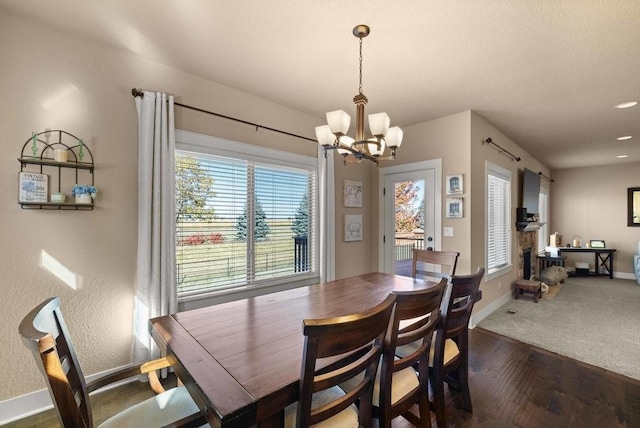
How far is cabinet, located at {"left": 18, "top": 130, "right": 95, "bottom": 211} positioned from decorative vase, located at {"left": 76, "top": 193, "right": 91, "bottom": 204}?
0.02 metres

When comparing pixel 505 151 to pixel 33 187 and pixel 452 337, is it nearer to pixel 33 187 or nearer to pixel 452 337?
pixel 452 337

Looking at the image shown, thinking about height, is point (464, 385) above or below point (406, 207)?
below

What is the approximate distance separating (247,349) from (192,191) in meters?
1.92

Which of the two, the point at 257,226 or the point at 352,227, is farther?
the point at 352,227

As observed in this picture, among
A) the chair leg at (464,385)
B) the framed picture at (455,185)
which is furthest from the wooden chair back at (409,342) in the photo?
the framed picture at (455,185)

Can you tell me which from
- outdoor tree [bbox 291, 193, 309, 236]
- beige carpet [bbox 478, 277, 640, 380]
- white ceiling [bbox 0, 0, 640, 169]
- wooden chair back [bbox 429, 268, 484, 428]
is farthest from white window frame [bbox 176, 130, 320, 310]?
beige carpet [bbox 478, 277, 640, 380]

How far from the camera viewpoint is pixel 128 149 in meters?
2.37

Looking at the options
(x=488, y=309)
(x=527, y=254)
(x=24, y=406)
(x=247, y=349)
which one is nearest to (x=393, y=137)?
(x=247, y=349)

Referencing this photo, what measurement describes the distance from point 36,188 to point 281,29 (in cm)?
211

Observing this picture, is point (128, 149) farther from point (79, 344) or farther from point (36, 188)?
point (79, 344)

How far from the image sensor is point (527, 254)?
18.2 feet

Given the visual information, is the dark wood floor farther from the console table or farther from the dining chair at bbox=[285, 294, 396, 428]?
the console table

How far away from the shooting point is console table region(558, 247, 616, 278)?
649cm

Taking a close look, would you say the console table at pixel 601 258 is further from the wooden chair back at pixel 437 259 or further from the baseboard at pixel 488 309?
the wooden chair back at pixel 437 259
